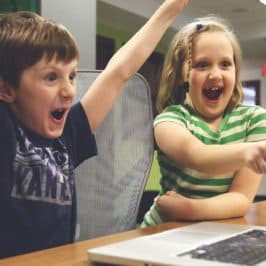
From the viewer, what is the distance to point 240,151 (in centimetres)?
93

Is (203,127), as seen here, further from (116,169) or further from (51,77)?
(51,77)

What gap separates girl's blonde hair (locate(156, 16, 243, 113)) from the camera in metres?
1.25

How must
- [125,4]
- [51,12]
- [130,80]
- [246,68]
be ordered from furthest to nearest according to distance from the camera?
[246,68] < [125,4] < [51,12] < [130,80]

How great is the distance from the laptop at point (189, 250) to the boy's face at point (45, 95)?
1.01 feet

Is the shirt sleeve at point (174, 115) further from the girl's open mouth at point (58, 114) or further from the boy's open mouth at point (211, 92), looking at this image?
the girl's open mouth at point (58, 114)

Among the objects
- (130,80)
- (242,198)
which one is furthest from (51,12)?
(242,198)

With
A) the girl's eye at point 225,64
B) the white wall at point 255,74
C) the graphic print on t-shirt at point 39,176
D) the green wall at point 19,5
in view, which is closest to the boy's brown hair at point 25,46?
the graphic print on t-shirt at point 39,176

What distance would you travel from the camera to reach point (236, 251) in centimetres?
62

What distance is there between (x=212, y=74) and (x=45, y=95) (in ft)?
1.49

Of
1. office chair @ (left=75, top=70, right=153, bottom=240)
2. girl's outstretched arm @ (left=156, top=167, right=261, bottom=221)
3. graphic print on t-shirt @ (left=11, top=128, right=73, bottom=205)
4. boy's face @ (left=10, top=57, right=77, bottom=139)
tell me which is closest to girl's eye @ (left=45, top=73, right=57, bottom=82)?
boy's face @ (left=10, top=57, right=77, bottom=139)

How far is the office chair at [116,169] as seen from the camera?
113cm

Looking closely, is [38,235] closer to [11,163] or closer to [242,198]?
[11,163]

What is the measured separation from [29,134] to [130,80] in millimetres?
326

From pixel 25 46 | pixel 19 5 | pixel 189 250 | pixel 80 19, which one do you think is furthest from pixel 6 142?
pixel 80 19
